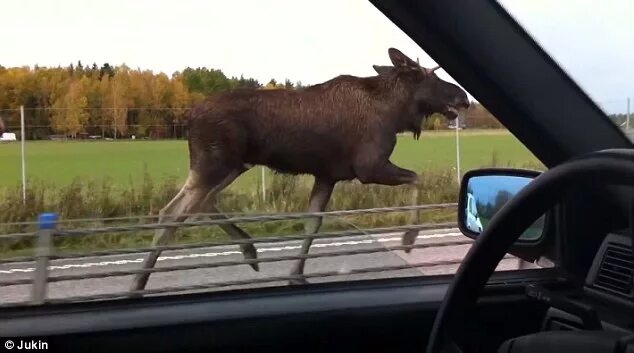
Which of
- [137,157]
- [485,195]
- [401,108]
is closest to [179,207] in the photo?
[137,157]

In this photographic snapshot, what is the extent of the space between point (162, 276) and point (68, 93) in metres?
0.68

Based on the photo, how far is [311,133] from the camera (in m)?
2.99

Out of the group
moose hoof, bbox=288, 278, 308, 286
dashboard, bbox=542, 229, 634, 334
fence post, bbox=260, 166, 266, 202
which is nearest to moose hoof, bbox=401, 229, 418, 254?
moose hoof, bbox=288, 278, 308, 286

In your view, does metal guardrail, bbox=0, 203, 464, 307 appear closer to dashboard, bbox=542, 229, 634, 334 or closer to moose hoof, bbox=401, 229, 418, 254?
moose hoof, bbox=401, 229, 418, 254

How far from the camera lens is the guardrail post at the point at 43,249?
2.68 meters

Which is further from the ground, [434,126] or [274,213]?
[434,126]

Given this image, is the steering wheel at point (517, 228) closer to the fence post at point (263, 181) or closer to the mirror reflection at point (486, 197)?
the mirror reflection at point (486, 197)

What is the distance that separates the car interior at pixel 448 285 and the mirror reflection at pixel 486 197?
0.07 ft

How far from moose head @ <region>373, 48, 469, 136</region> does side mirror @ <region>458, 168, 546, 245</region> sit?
0.28m

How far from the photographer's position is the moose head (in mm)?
2873

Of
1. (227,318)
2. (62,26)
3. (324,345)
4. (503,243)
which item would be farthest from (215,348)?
(503,243)

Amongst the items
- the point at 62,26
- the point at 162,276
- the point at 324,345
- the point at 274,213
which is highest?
the point at 62,26

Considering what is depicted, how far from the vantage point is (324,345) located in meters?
2.68

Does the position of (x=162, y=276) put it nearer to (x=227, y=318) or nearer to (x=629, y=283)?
(x=227, y=318)
